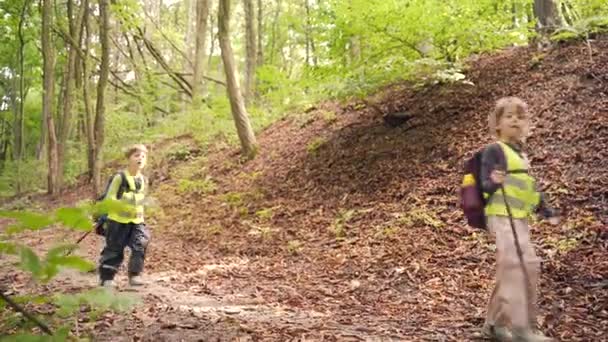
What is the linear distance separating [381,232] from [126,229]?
11.0 ft

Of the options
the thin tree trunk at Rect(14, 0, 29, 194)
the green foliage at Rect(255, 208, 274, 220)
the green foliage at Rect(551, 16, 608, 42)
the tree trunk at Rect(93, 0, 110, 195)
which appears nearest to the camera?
the green foliage at Rect(551, 16, 608, 42)

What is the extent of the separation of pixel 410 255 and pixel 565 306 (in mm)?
2183

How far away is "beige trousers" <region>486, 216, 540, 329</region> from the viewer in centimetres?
379

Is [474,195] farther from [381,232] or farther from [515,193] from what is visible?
[381,232]

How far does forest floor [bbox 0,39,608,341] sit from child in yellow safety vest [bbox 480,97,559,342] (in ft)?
1.61

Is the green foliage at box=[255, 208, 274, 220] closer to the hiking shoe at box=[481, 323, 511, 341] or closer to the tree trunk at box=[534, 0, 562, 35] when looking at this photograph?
the hiking shoe at box=[481, 323, 511, 341]

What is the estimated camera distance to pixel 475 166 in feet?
13.2

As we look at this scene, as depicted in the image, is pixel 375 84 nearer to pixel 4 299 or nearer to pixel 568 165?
pixel 568 165

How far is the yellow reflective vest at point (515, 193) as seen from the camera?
3842 millimetres

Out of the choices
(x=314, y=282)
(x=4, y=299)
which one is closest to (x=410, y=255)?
(x=314, y=282)

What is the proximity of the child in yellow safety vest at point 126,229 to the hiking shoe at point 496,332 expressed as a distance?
3.88 meters

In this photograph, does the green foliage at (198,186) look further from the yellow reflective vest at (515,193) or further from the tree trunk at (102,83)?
the yellow reflective vest at (515,193)

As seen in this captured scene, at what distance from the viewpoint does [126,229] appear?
6.32 meters

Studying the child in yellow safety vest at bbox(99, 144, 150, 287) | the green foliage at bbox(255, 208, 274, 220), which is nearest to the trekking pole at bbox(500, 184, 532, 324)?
the child in yellow safety vest at bbox(99, 144, 150, 287)
